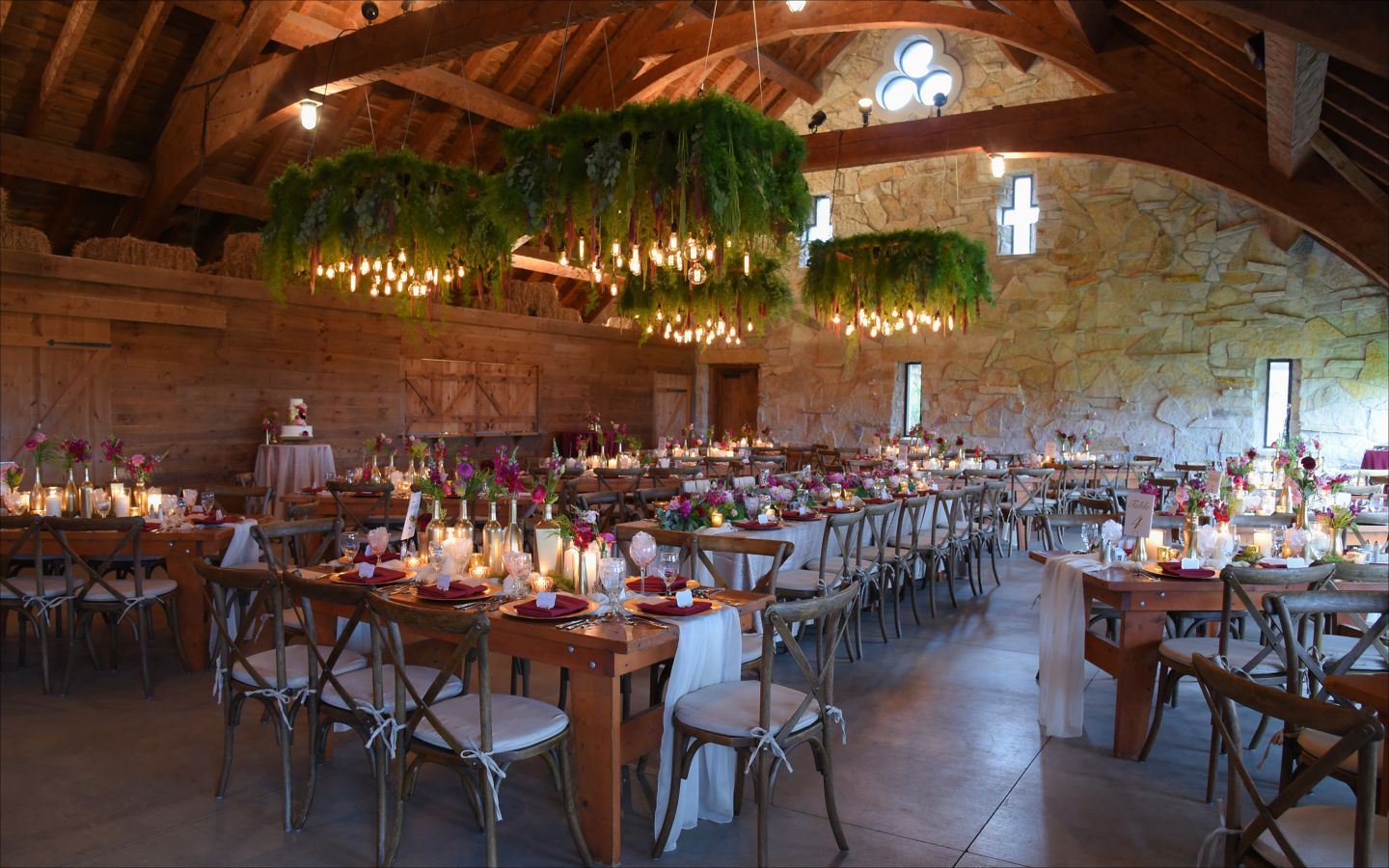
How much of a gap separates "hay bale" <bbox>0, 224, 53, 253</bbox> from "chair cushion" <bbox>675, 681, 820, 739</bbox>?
8.36 meters

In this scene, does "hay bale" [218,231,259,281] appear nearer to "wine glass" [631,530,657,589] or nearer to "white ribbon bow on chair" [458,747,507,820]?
"wine glass" [631,530,657,589]

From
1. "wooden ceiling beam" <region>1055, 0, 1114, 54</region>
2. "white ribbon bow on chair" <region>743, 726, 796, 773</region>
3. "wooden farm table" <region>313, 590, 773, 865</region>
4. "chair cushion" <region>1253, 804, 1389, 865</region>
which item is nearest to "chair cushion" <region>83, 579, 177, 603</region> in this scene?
"wooden farm table" <region>313, 590, 773, 865</region>

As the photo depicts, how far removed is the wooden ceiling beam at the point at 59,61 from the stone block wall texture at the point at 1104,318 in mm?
9598

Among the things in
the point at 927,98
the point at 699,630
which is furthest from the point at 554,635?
the point at 927,98

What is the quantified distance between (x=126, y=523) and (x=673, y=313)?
609 centimetres

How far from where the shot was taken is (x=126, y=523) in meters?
4.69

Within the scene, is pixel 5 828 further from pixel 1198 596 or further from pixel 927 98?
pixel 927 98

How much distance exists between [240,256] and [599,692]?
8.93 meters

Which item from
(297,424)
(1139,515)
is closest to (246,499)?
(297,424)

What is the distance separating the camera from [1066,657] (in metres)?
4.20

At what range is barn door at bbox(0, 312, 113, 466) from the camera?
829 centimetres

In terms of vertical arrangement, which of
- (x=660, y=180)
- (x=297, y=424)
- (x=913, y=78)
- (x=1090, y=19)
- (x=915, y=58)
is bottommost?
(x=297, y=424)

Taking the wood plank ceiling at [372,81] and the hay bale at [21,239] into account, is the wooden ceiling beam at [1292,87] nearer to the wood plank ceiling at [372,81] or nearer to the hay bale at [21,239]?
the wood plank ceiling at [372,81]

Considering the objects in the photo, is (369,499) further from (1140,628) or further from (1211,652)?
(1211,652)
